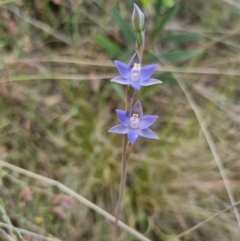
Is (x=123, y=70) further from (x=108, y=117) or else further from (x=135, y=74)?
(x=108, y=117)

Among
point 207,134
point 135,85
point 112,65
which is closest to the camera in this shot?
point 135,85

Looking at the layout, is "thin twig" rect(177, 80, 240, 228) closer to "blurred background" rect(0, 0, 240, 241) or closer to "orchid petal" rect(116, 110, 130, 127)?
Answer: "blurred background" rect(0, 0, 240, 241)

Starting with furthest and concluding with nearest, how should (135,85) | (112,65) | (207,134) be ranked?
(112,65), (207,134), (135,85)

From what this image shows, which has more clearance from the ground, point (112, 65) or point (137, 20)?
point (112, 65)

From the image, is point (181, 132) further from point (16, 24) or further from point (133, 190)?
point (16, 24)

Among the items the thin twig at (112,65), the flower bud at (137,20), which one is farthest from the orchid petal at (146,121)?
the thin twig at (112,65)

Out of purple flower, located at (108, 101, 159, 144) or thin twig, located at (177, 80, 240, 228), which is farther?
thin twig, located at (177, 80, 240, 228)

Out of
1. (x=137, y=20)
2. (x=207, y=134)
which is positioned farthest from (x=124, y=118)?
(x=207, y=134)

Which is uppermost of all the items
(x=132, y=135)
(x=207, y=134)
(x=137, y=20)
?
(x=207, y=134)

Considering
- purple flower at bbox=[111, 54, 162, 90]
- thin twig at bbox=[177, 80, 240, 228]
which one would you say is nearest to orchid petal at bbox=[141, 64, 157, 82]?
purple flower at bbox=[111, 54, 162, 90]
